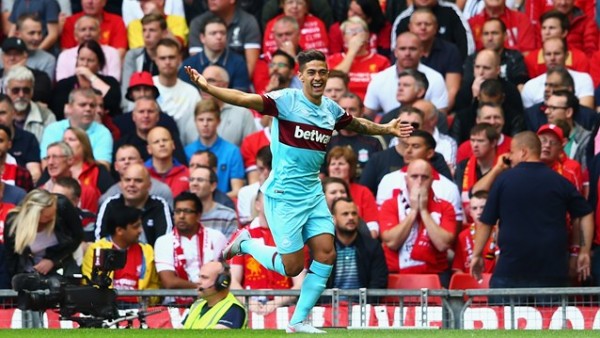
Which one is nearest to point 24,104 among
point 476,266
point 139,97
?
point 139,97

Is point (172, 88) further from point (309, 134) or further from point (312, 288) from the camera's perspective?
point (312, 288)

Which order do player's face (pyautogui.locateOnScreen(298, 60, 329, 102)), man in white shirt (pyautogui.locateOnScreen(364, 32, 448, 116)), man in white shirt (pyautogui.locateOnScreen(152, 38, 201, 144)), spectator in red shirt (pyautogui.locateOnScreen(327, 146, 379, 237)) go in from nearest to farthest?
player's face (pyautogui.locateOnScreen(298, 60, 329, 102)) < spectator in red shirt (pyautogui.locateOnScreen(327, 146, 379, 237)) < man in white shirt (pyautogui.locateOnScreen(364, 32, 448, 116)) < man in white shirt (pyautogui.locateOnScreen(152, 38, 201, 144))

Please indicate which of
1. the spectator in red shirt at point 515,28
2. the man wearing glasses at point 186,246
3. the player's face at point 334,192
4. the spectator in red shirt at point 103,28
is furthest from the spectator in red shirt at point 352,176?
the spectator in red shirt at point 103,28

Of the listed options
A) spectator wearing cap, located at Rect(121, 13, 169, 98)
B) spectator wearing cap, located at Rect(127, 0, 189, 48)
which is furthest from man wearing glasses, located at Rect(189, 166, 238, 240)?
spectator wearing cap, located at Rect(127, 0, 189, 48)

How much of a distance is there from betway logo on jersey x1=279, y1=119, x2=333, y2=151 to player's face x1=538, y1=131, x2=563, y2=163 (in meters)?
4.21

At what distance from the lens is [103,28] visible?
19984 millimetres

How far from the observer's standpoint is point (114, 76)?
19.1m

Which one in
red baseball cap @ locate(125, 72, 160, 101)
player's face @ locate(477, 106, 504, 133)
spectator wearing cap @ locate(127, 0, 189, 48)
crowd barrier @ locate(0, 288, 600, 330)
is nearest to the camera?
crowd barrier @ locate(0, 288, 600, 330)

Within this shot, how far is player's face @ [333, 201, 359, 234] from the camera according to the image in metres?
14.1

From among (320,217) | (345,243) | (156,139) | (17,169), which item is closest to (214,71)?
(156,139)

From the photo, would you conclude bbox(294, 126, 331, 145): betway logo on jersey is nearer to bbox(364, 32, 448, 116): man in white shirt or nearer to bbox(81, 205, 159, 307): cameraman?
bbox(81, 205, 159, 307): cameraman

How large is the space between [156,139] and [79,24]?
346cm

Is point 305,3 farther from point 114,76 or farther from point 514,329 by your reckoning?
point 514,329

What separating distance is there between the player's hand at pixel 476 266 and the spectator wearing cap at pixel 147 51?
261 inches
